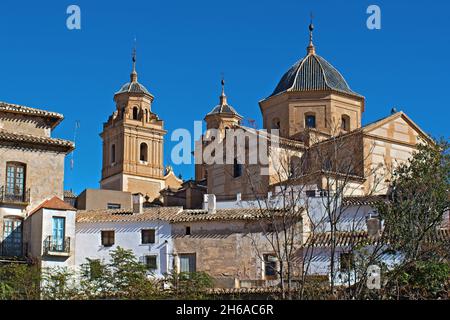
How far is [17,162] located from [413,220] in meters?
15.2

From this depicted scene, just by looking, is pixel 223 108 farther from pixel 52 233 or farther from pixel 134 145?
pixel 52 233

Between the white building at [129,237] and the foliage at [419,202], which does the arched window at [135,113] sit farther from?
the foliage at [419,202]

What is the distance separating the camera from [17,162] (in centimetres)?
3152

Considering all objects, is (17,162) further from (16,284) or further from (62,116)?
(16,284)

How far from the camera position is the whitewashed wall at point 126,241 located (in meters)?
32.5

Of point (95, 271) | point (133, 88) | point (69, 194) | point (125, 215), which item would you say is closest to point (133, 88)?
point (133, 88)

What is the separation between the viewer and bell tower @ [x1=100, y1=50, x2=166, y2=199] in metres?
58.3

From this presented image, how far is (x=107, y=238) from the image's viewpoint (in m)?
33.2

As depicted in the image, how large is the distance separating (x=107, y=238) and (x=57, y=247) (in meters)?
3.03

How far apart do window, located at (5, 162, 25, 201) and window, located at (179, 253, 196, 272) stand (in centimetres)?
621

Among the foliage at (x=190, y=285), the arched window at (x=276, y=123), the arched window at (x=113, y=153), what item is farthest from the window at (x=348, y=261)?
the arched window at (x=113, y=153)

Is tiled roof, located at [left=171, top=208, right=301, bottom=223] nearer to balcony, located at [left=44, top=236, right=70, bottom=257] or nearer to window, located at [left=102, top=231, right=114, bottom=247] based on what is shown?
window, located at [left=102, top=231, right=114, bottom=247]

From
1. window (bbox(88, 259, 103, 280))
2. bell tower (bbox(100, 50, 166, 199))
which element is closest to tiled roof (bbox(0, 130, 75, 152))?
window (bbox(88, 259, 103, 280))

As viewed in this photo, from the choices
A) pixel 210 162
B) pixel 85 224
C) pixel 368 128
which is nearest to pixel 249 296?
pixel 85 224
